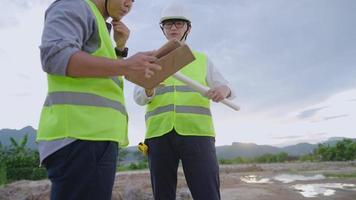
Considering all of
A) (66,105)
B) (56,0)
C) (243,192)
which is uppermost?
(56,0)

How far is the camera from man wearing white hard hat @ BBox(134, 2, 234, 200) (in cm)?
314

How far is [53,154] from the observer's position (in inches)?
70.6

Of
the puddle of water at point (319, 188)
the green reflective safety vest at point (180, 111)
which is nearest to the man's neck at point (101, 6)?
the green reflective safety vest at point (180, 111)

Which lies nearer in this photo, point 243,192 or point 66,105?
point 66,105

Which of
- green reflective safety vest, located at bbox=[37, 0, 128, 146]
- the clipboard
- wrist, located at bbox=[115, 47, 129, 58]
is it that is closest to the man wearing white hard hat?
wrist, located at bbox=[115, 47, 129, 58]

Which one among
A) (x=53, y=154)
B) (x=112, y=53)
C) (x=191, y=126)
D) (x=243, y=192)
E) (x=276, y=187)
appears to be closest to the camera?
(x=53, y=154)

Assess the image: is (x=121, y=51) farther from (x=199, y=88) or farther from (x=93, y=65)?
(x=199, y=88)

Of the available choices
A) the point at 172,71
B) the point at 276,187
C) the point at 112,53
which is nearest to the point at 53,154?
the point at 112,53

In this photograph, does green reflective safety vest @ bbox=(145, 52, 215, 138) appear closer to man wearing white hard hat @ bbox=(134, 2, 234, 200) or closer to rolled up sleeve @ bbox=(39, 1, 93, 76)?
man wearing white hard hat @ bbox=(134, 2, 234, 200)

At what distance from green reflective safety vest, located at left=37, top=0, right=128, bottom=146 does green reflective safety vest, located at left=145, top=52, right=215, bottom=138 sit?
1.30 meters

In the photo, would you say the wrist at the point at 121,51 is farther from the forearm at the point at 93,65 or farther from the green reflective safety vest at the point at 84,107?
the forearm at the point at 93,65

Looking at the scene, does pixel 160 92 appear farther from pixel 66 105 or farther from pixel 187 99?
pixel 66 105

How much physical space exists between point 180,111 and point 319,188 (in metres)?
5.43

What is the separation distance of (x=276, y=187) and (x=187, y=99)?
5381 millimetres
